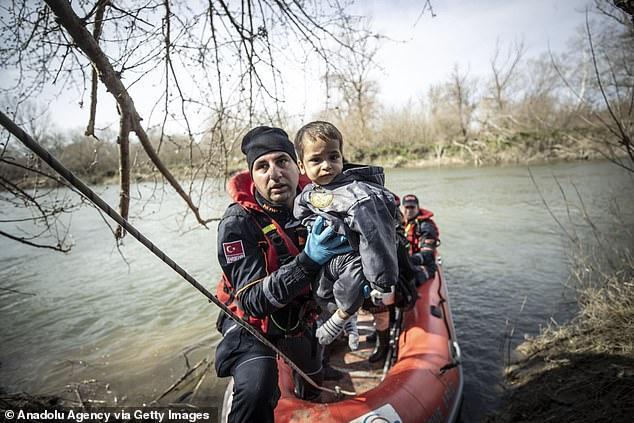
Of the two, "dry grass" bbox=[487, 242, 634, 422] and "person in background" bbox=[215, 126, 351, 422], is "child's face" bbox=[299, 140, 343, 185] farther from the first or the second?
"dry grass" bbox=[487, 242, 634, 422]

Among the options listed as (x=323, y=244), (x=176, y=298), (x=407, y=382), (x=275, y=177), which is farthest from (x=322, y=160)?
(x=176, y=298)

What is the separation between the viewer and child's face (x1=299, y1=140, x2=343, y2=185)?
2.08 meters

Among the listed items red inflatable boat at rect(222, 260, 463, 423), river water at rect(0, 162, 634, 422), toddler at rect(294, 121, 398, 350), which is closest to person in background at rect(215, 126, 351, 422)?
toddler at rect(294, 121, 398, 350)

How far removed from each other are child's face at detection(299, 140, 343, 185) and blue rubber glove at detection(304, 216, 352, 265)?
0.92 ft

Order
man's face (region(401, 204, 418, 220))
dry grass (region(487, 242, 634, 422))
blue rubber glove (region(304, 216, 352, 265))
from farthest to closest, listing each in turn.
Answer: man's face (region(401, 204, 418, 220)), dry grass (region(487, 242, 634, 422)), blue rubber glove (region(304, 216, 352, 265))

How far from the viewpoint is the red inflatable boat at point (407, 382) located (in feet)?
8.94

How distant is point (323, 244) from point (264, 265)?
483mm

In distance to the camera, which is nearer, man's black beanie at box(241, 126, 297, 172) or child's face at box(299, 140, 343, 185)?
child's face at box(299, 140, 343, 185)

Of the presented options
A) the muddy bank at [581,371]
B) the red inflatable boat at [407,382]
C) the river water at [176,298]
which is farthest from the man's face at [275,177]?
the muddy bank at [581,371]

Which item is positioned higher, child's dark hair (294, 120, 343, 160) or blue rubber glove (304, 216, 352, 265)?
child's dark hair (294, 120, 343, 160)

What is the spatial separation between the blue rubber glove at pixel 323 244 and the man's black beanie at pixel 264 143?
621mm

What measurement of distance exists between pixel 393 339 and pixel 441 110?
35.8 meters

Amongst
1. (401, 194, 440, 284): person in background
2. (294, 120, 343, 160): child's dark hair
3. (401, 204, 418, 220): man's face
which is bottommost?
(401, 194, 440, 284): person in background

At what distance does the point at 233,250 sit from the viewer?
2182 mm
